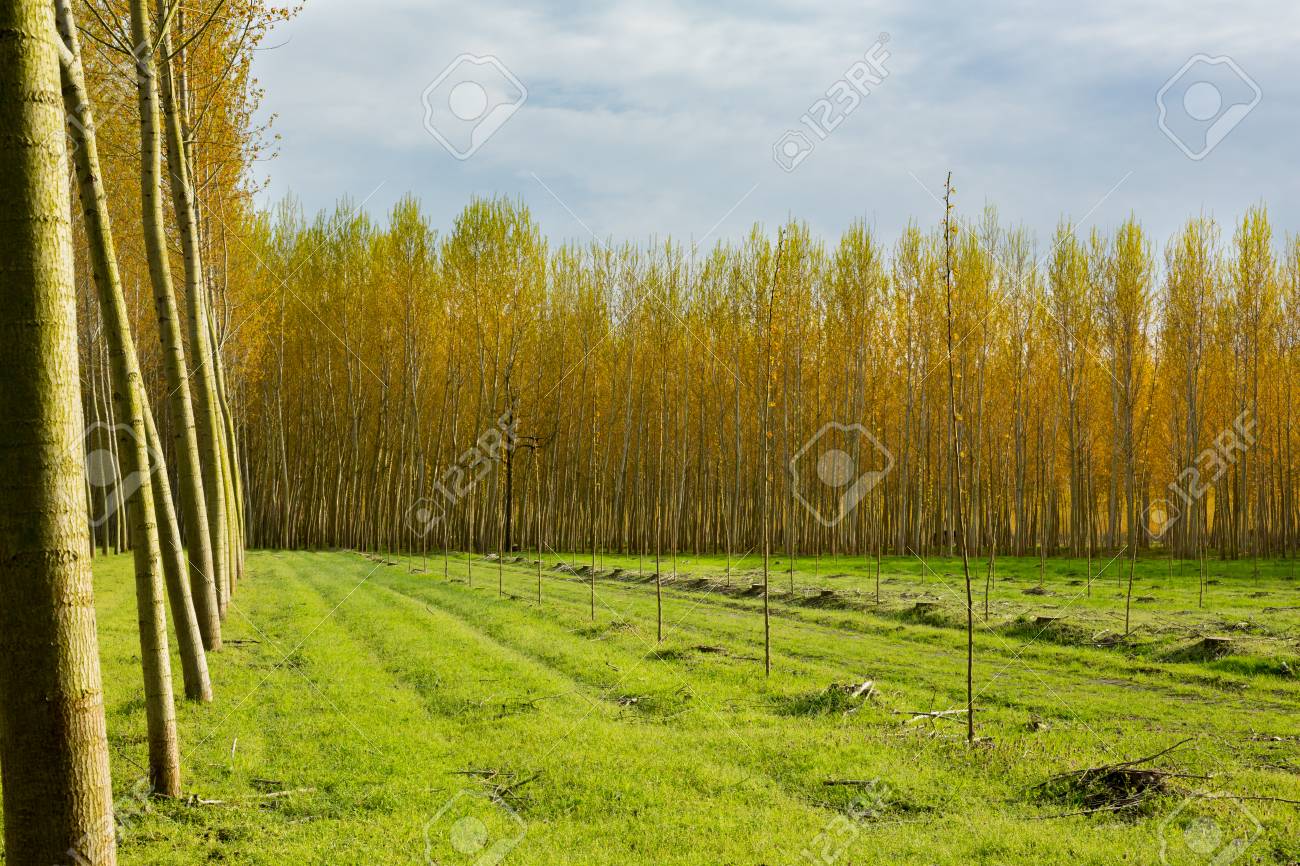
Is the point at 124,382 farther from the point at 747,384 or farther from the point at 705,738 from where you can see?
the point at 747,384

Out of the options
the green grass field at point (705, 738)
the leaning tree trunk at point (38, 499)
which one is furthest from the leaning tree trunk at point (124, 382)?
the leaning tree trunk at point (38, 499)

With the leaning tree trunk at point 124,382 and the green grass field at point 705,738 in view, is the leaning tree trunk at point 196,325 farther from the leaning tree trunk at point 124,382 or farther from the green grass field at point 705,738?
the leaning tree trunk at point 124,382

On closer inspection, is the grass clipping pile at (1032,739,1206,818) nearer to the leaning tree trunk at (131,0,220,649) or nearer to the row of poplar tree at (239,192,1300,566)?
the leaning tree trunk at (131,0,220,649)

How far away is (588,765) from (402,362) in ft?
104

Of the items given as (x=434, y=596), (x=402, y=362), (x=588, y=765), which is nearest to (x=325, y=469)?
(x=402, y=362)

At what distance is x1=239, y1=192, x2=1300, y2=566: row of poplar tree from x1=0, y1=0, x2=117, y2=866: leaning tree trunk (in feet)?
88.6

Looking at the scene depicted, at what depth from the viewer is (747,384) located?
117ft

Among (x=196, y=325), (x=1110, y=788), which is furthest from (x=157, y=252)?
(x=1110, y=788)

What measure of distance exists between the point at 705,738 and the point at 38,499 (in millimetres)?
5443

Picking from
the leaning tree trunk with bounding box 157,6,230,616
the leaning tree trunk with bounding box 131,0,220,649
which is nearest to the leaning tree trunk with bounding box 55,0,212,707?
the leaning tree trunk with bounding box 131,0,220,649

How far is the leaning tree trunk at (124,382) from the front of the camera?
5480 mm

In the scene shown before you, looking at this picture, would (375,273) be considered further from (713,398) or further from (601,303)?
(713,398)

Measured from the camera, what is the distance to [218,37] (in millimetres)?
13492

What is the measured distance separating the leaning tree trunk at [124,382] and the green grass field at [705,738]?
1057 mm
